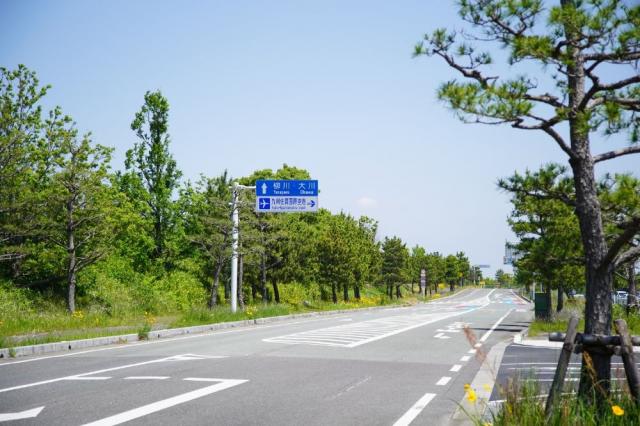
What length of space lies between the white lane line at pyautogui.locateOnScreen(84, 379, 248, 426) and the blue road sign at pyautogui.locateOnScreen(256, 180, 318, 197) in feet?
58.8

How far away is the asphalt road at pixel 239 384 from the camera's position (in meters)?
6.55

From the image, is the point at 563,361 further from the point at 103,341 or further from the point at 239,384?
the point at 103,341

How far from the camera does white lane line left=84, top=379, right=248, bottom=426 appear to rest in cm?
617

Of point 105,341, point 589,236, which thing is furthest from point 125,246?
point 589,236

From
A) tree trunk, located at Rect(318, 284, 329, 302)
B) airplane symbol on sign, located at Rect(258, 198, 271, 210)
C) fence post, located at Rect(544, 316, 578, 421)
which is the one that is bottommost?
tree trunk, located at Rect(318, 284, 329, 302)

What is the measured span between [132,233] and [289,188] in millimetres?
12935

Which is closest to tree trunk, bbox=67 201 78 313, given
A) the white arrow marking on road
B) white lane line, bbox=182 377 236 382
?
white lane line, bbox=182 377 236 382

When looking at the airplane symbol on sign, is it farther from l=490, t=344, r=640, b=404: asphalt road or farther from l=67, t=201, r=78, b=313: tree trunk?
l=490, t=344, r=640, b=404: asphalt road

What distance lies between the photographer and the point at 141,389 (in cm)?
809

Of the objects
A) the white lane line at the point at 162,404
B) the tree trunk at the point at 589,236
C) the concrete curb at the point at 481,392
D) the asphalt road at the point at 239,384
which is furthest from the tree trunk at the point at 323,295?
the tree trunk at the point at 589,236

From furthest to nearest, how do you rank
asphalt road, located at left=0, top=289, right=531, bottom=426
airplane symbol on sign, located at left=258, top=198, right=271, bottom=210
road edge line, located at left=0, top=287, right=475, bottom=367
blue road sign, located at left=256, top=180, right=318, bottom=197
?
airplane symbol on sign, located at left=258, top=198, right=271, bottom=210, blue road sign, located at left=256, top=180, right=318, bottom=197, road edge line, located at left=0, top=287, right=475, bottom=367, asphalt road, located at left=0, top=289, right=531, bottom=426

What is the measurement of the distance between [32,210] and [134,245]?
1497 cm

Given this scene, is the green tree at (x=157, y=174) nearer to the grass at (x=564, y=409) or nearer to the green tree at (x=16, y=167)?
the green tree at (x=16, y=167)

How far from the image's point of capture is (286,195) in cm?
2662
